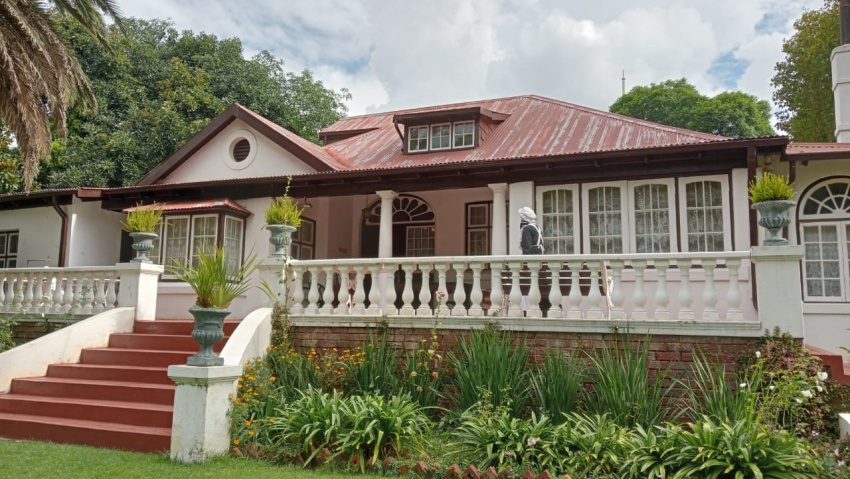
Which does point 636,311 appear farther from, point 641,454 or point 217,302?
point 217,302

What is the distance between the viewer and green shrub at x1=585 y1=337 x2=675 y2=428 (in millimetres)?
6289

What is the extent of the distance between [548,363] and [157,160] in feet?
62.3

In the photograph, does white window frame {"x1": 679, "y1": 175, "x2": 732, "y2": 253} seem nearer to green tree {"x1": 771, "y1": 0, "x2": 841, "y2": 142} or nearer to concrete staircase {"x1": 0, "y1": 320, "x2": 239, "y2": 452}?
concrete staircase {"x1": 0, "y1": 320, "x2": 239, "y2": 452}

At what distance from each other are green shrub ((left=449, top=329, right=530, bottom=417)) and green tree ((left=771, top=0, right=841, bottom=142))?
58.9 ft

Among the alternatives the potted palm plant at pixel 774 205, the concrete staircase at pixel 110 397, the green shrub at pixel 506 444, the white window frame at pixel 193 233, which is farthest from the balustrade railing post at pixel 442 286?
the white window frame at pixel 193 233

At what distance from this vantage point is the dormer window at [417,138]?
1429 centimetres

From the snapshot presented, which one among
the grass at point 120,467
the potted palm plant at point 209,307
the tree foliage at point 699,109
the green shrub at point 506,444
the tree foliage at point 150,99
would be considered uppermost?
the tree foliage at point 699,109

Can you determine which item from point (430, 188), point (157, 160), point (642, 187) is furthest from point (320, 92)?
point (642, 187)

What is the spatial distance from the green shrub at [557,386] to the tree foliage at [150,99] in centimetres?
1658

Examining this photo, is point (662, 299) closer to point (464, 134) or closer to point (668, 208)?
point (668, 208)

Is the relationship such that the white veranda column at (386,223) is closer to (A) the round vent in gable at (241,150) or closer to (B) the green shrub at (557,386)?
(A) the round vent in gable at (241,150)

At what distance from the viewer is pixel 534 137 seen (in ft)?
43.8

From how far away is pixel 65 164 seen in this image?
20125 millimetres

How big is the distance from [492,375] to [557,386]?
72 centimetres
